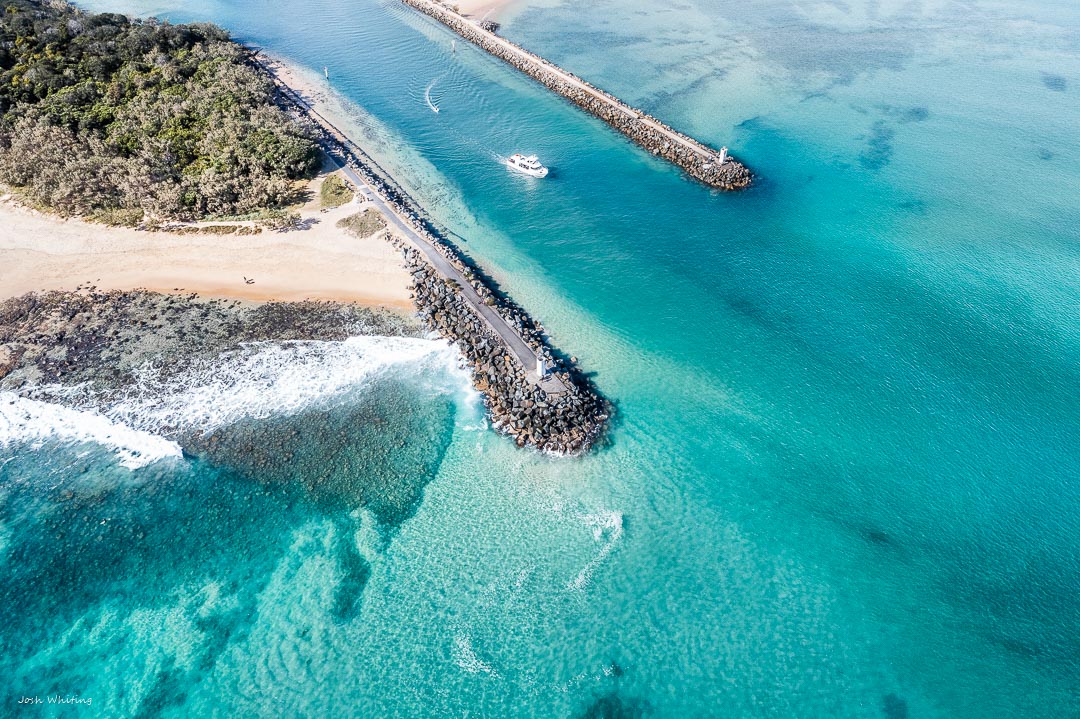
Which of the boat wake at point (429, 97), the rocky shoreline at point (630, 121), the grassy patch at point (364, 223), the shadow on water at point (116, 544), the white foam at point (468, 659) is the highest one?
the rocky shoreline at point (630, 121)

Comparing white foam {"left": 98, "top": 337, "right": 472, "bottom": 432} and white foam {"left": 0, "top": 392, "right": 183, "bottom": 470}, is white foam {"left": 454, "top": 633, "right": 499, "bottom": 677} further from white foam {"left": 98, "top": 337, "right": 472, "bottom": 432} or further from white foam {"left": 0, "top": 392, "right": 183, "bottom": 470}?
white foam {"left": 0, "top": 392, "right": 183, "bottom": 470}

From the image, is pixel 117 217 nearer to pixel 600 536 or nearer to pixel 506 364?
pixel 506 364

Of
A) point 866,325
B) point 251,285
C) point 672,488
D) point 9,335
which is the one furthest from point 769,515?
point 9,335

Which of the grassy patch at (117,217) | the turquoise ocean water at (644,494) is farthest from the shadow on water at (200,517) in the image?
the grassy patch at (117,217)

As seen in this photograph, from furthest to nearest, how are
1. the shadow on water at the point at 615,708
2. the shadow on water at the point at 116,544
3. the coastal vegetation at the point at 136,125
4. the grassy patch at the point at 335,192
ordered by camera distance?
the grassy patch at the point at 335,192, the coastal vegetation at the point at 136,125, the shadow on water at the point at 116,544, the shadow on water at the point at 615,708

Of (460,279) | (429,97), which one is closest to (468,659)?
(460,279)

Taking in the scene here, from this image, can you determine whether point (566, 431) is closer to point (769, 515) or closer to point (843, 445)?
point (769, 515)

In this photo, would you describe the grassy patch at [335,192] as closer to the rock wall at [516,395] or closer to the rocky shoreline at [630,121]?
the rock wall at [516,395]
